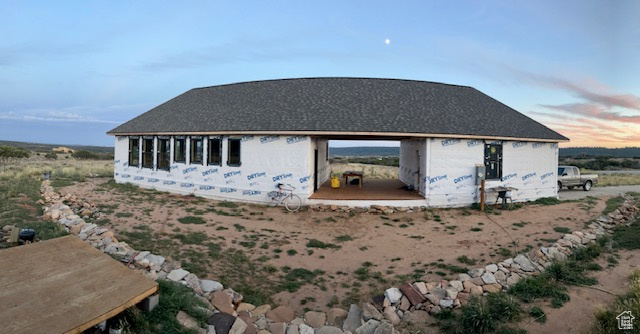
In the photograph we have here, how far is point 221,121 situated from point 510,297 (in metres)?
14.8

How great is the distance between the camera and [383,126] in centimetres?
1573

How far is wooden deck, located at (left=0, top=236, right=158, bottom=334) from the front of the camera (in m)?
4.27

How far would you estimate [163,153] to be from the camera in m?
19.5

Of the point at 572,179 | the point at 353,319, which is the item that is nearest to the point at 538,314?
the point at 353,319

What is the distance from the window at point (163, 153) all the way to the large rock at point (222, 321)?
49.9 ft

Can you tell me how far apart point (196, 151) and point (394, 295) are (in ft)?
46.2

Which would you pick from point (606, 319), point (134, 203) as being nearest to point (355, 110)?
point (134, 203)

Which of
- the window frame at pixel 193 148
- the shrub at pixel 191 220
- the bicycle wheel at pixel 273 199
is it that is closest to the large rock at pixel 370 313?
the shrub at pixel 191 220

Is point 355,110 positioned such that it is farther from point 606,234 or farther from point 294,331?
point 294,331

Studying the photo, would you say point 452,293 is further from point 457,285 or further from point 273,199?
point 273,199

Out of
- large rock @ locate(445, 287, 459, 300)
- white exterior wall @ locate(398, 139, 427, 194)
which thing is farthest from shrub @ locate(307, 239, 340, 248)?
white exterior wall @ locate(398, 139, 427, 194)

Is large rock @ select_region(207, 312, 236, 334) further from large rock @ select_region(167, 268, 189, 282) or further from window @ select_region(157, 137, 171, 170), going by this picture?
window @ select_region(157, 137, 171, 170)

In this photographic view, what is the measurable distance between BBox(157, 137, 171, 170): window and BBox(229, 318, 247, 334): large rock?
15.4m

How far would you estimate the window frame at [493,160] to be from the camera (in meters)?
16.6
